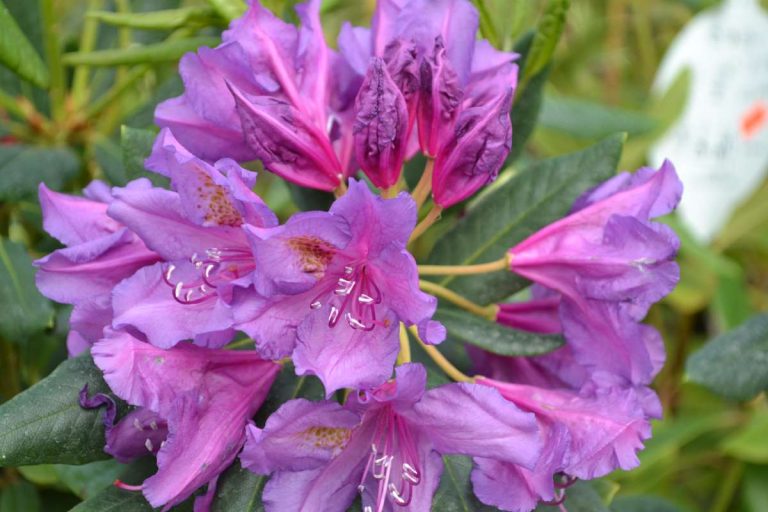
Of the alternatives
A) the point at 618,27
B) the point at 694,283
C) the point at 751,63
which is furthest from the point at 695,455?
the point at 618,27

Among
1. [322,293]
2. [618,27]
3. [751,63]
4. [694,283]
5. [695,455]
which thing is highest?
[322,293]

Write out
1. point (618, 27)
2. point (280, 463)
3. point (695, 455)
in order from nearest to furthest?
point (280, 463) → point (695, 455) → point (618, 27)

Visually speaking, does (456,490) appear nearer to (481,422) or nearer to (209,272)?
(481,422)

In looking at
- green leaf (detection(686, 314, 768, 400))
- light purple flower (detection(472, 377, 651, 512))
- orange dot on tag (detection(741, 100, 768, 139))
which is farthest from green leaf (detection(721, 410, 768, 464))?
light purple flower (detection(472, 377, 651, 512))

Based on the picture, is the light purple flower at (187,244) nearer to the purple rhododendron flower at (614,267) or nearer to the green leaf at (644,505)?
the purple rhododendron flower at (614,267)

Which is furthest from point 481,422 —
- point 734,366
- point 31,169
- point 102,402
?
point 31,169

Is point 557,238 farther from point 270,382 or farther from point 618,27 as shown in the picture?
point 618,27

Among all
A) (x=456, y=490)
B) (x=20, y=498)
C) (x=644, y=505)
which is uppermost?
(x=456, y=490)
